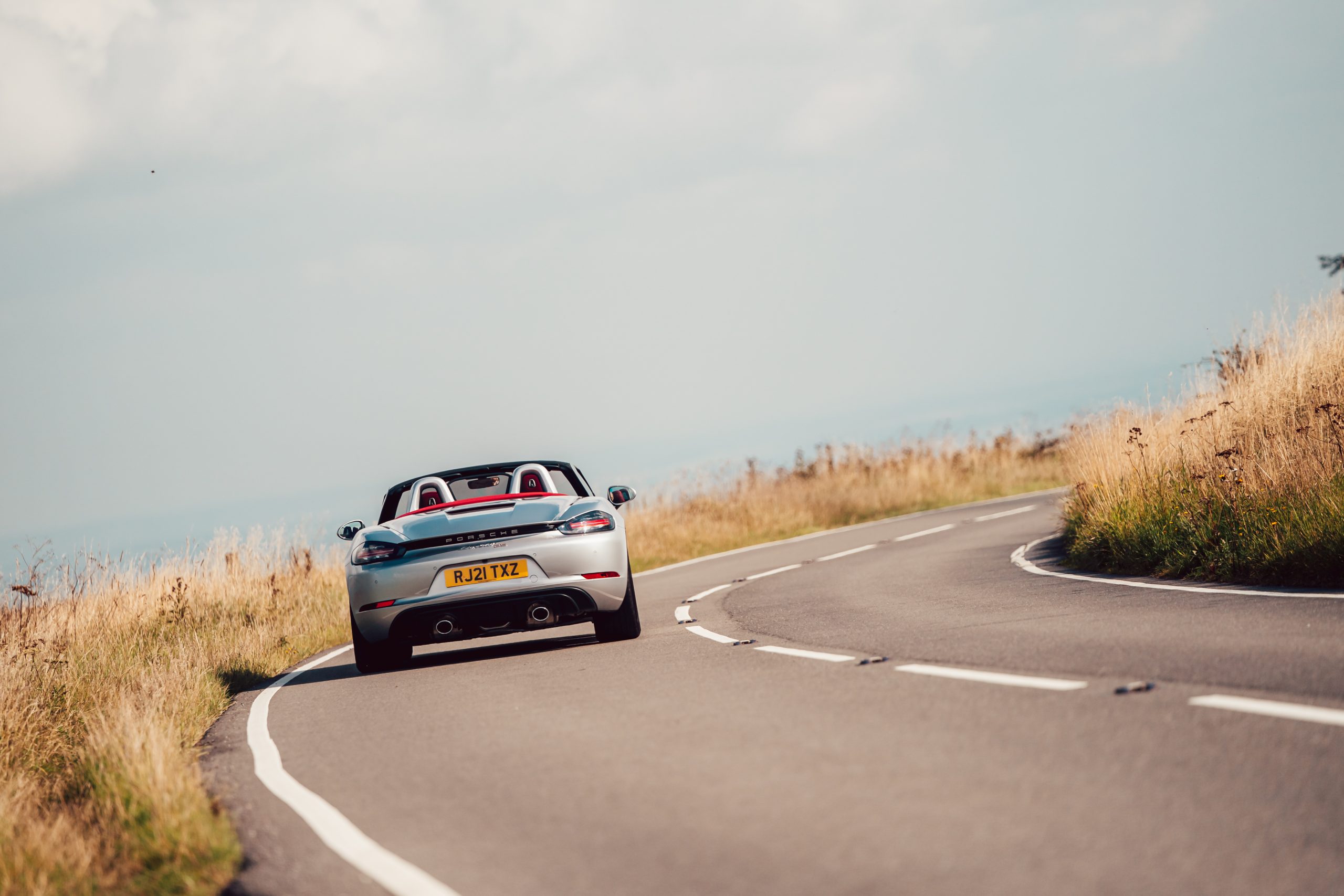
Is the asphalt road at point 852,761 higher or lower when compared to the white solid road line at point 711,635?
higher

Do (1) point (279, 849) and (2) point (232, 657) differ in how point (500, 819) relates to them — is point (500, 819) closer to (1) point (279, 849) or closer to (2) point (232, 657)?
(1) point (279, 849)

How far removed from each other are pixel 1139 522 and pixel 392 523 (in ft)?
25.4

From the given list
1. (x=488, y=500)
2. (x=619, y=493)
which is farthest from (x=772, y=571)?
(x=488, y=500)

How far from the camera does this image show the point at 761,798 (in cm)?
516

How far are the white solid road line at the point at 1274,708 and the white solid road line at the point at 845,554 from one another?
12586 millimetres

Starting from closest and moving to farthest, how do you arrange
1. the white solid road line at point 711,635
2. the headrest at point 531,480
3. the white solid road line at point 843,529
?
the white solid road line at point 711,635 < the headrest at point 531,480 < the white solid road line at point 843,529

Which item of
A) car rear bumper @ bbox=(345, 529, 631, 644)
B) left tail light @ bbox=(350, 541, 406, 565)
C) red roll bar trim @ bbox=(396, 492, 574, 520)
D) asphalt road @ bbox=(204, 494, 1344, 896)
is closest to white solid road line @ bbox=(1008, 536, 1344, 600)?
asphalt road @ bbox=(204, 494, 1344, 896)

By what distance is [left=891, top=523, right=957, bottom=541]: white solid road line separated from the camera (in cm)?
2173

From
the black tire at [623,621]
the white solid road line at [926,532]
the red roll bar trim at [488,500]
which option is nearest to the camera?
the black tire at [623,621]

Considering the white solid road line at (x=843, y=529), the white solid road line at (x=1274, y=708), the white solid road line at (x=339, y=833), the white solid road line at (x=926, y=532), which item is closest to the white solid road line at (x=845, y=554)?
the white solid road line at (x=926, y=532)

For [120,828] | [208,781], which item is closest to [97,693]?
[208,781]

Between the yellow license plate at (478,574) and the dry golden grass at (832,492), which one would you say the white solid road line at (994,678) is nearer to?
the yellow license plate at (478,574)

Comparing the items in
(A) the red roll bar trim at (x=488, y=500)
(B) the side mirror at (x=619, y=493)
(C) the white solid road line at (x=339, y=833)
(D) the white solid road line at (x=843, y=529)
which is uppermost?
(A) the red roll bar trim at (x=488, y=500)

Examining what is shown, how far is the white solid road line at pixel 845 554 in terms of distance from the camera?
62.6 ft
